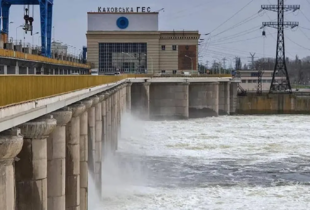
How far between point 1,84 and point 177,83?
76.8 metres

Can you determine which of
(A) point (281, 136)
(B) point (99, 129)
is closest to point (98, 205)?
(B) point (99, 129)

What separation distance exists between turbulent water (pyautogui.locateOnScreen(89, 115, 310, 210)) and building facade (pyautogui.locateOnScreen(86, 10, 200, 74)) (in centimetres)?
4563

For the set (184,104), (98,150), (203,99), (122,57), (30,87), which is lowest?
(98,150)

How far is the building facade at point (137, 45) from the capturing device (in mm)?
115125

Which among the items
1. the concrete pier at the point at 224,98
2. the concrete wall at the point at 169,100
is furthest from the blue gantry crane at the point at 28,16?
the concrete pier at the point at 224,98

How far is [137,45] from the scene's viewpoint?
382ft

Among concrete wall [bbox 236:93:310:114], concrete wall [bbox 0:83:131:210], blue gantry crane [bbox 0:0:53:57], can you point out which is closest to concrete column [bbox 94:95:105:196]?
concrete wall [bbox 0:83:131:210]

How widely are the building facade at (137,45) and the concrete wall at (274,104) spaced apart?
798 inches

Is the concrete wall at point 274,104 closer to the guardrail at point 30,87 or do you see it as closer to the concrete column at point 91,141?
the concrete column at point 91,141

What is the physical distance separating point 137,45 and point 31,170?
10309 cm

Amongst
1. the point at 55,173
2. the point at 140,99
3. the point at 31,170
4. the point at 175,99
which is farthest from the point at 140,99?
A: the point at 31,170

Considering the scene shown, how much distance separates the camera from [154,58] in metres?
117

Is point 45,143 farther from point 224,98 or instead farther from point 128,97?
point 224,98

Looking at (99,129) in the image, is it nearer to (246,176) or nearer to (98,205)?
(98,205)
